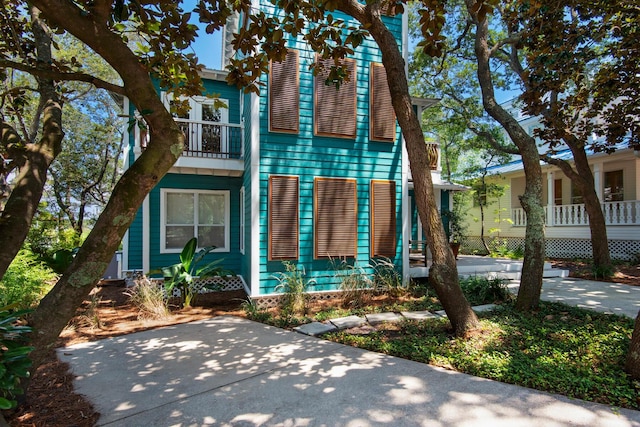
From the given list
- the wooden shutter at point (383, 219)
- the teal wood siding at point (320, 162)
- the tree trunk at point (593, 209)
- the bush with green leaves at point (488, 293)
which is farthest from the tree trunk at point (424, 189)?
the tree trunk at point (593, 209)

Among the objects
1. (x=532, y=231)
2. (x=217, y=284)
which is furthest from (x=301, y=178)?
(x=532, y=231)

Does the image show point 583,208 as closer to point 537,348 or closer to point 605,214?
point 605,214

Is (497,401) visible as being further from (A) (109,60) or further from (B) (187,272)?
(B) (187,272)

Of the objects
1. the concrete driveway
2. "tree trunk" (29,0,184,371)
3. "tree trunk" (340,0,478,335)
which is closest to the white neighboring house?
"tree trunk" (340,0,478,335)

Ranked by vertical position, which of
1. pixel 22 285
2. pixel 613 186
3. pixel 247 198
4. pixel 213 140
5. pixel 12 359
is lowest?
pixel 22 285

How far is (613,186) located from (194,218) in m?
16.2

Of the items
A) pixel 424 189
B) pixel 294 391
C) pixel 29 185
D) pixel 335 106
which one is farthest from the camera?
pixel 335 106

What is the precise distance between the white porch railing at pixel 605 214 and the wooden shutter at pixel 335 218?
11355 millimetres

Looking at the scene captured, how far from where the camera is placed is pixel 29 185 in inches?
118

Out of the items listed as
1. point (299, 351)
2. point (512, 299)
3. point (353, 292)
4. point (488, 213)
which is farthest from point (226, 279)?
point (488, 213)

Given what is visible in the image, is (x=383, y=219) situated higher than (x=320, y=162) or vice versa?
(x=320, y=162)

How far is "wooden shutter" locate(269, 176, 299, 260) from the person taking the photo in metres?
6.92

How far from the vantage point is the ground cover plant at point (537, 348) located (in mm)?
3172

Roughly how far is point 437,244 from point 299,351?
2.34 meters
